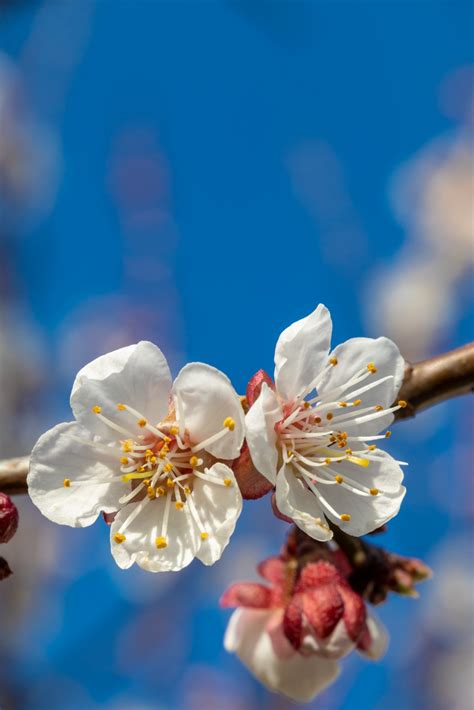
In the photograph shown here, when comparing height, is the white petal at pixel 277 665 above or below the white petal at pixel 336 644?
below

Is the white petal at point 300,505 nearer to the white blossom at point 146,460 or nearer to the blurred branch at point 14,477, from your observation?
the white blossom at point 146,460

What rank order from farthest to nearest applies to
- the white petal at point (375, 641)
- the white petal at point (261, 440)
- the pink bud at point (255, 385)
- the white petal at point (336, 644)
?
the white petal at point (375, 641) < the white petal at point (336, 644) < the pink bud at point (255, 385) < the white petal at point (261, 440)

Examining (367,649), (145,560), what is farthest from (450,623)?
(145,560)

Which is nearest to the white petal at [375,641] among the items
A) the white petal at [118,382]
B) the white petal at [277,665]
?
the white petal at [277,665]

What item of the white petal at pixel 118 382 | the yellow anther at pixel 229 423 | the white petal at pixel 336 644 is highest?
the white petal at pixel 118 382

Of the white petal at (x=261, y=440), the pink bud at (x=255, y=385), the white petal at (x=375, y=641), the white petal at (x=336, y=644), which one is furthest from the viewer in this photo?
the white petal at (x=375, y=641)

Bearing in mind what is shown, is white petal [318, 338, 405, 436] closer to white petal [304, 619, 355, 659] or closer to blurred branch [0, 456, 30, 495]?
white petal [304, 619, 355, 659]

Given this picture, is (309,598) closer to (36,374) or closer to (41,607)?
(41,607)

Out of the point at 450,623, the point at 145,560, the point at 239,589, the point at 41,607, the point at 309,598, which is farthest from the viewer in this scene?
the point at 450,623

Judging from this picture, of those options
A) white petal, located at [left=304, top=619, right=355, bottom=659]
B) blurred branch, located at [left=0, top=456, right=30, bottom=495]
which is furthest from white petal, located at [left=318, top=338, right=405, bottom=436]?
blurred branch, located at [left=0, top=456, right=30, bottom=495]
